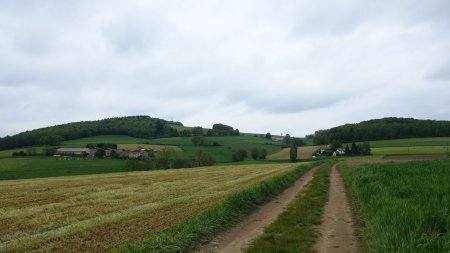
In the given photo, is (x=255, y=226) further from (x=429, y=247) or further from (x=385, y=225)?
(x=429, y=247)

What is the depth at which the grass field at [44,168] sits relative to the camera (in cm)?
7544

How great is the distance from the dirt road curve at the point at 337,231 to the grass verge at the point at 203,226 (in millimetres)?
3200

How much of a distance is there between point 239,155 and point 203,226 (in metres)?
114

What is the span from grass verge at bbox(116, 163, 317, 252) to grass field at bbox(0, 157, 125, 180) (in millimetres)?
64430

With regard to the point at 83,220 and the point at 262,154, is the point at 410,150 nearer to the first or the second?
the point at 262,154

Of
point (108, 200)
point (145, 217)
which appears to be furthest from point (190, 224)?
point (108, 200)

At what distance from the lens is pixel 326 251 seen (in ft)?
33.0

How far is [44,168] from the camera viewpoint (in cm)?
8462

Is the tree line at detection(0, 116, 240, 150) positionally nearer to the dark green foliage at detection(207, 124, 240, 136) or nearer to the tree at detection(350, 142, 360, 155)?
the dark green foliage at detection(207, 124, 240, 136)

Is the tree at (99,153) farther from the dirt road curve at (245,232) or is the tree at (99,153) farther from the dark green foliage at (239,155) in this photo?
the dirt road curve at (245,232)

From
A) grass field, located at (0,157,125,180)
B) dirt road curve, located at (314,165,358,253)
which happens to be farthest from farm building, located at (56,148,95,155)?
dirt road curve, located at (314,165,358,253)

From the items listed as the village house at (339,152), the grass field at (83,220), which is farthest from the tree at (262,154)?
the grass field at (83,220)

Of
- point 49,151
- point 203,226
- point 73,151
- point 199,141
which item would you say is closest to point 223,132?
point 199,141

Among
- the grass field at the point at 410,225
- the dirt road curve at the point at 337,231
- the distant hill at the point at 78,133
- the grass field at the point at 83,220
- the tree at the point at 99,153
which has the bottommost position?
the dirt road curve at the point at 337,231
